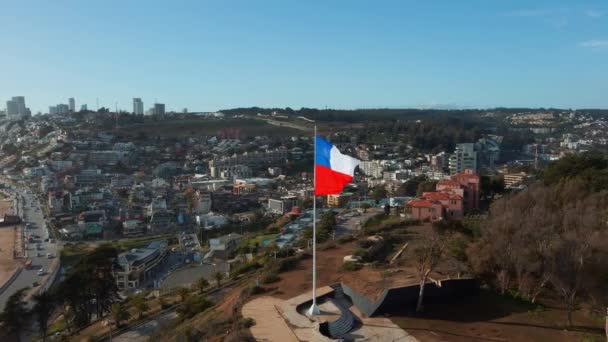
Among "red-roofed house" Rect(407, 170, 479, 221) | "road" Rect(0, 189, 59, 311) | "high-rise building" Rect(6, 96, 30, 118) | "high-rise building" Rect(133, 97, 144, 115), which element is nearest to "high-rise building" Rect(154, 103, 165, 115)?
"high-rise building" Rect(133, 97, 144, 115)

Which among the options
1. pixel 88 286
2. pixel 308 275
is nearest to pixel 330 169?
pixel 308 275

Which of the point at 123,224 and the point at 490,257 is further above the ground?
the point at 490,257

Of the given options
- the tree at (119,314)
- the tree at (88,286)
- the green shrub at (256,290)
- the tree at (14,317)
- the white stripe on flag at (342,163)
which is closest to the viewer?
the white stripe on flag at (342,163)

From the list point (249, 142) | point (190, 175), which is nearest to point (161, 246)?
point (190, 175)

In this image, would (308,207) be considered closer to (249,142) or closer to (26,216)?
(26,216)

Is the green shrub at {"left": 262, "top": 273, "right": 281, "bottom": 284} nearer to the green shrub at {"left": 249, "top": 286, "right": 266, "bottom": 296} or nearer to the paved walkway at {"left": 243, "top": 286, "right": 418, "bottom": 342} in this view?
the green shrub at {"left": 249, "top": 286, "right": 266, "bottom": 296}

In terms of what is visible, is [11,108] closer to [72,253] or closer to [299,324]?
[72,253]

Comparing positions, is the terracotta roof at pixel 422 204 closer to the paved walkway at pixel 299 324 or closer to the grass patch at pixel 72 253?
the paved walkway at pixel 299 324

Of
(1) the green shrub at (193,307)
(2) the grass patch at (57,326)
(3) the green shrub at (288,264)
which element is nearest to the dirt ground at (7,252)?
(2) the grass patch at (57,326)
